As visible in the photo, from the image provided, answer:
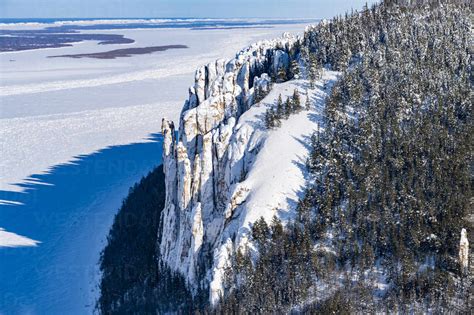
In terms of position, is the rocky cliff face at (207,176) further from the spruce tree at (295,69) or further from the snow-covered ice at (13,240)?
the snow-covered ice at (13,240)

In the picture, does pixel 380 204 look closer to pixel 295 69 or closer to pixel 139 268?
pixel 139 268

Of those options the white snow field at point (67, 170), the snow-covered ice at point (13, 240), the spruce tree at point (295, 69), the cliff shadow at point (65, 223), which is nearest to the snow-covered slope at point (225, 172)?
the spruce tree at point (295, 69)

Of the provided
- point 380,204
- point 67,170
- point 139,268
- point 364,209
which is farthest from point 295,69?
point 67,170

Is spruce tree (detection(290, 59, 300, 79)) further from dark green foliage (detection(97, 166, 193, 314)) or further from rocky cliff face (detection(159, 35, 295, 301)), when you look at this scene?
dark green foliage (detection(97, 166, 193, 314))

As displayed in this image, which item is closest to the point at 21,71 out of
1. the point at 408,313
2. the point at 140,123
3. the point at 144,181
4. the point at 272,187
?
the point at 140,123

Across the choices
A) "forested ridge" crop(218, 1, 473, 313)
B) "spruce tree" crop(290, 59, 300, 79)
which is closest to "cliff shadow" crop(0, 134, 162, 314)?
"forested ridge" crop(218, 1, 473, 313)

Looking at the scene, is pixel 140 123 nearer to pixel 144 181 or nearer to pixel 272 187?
pixel 144 181
